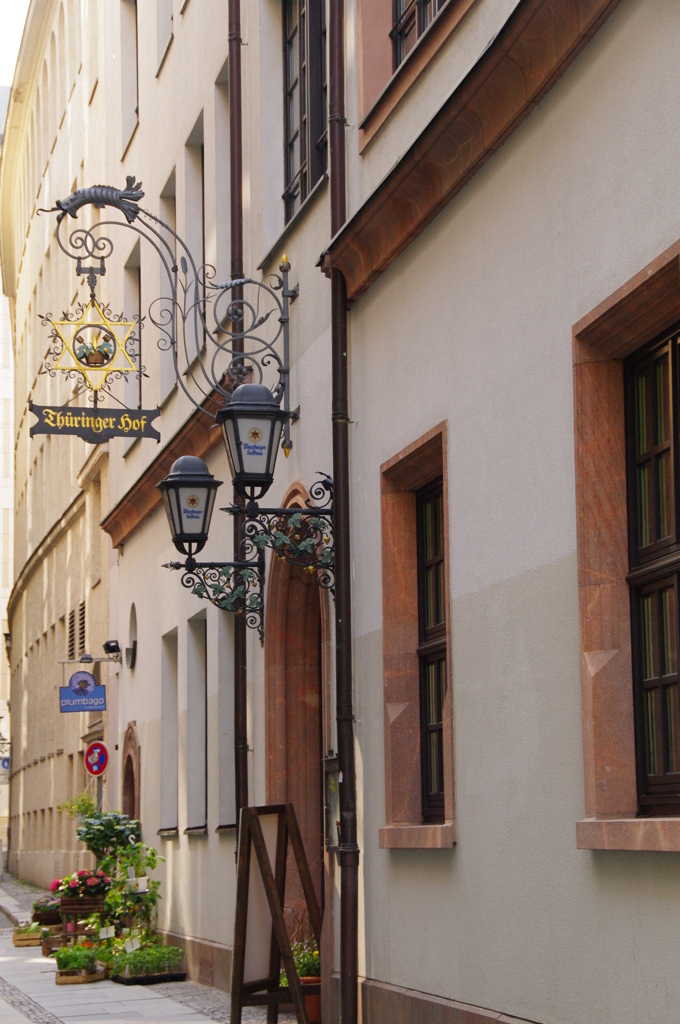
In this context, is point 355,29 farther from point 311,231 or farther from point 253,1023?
point 253,1023

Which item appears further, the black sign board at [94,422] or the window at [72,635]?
the window at [72,635]

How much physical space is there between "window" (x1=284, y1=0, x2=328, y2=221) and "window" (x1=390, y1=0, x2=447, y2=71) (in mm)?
1764

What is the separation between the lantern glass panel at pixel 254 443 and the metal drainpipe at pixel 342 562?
0.56m

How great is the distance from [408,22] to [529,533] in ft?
13.9

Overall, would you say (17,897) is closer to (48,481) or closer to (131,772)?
(48,481)

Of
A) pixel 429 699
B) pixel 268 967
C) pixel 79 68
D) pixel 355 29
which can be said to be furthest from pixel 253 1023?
pixel 79 68

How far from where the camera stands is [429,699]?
9680 millimetres

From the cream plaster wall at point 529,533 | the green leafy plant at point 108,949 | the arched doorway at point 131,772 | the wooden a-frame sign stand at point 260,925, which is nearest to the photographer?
the cream plaster wall at point 529,533

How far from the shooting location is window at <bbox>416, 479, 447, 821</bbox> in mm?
9453

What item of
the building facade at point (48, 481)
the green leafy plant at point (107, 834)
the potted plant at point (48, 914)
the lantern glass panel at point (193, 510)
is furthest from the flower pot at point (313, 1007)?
the building facade at point (48, 481)

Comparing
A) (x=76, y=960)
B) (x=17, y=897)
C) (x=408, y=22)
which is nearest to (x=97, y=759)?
(x=76, y=960)

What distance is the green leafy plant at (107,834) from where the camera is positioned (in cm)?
1839

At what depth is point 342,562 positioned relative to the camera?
10500 mm

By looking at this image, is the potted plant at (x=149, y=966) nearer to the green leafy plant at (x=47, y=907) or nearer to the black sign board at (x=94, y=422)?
the green leafy plant at (x=47, y=907)
